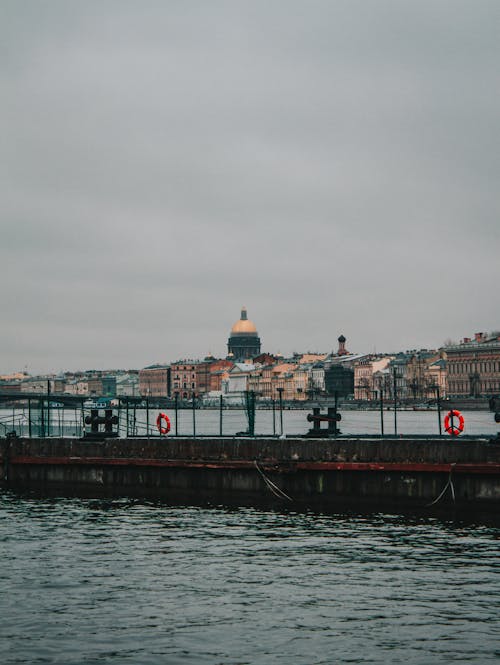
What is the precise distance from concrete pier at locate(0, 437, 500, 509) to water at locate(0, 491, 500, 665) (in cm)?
196

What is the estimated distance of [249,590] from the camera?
2388 cm

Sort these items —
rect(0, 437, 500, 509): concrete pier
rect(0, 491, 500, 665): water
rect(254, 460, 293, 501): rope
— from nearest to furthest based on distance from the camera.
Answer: rect(0, 491, 500, 665): water, rect(0, 437, 500, 509): concrete pier, rect(254, 460, 293, 501): rope

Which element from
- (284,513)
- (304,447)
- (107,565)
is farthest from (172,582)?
(304,447)

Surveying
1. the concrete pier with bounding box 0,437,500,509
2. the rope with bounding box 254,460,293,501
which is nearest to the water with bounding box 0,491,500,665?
the concrete pier with bounding box 0,437,500,509

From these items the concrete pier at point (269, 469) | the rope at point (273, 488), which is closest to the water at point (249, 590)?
the concrete pier at point (269, 469)

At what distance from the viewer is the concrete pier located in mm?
34750

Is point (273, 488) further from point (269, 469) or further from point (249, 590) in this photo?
point (249, 590)

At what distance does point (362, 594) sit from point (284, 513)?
12490mm

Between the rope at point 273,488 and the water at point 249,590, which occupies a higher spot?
the rope at point 273,488

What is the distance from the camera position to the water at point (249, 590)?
19328mm

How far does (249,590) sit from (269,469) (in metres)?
14.6

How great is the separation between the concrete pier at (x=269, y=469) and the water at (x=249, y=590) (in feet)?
6.42

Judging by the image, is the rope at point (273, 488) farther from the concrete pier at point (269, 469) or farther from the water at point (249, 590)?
the water at point (249, 590)

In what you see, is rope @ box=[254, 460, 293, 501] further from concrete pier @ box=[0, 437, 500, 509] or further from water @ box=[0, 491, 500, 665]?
water @ box=[0, 491, 500, 665]
